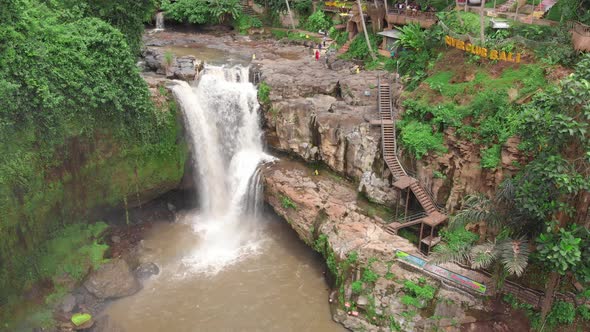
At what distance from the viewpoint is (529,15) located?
25.0m

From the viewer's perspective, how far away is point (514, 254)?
14773mm

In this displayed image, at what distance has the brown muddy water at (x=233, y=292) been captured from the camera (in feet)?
61.0

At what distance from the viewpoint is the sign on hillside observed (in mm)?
20234

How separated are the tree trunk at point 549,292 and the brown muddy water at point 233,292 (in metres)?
7.49

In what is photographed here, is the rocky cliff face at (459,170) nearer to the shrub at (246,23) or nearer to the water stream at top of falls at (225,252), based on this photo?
the water stream at top of falls at (225,252)

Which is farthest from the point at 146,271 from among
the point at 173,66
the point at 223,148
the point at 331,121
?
the point at 173,66

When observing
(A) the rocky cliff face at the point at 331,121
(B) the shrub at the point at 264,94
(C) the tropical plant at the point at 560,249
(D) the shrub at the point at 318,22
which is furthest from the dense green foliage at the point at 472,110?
(D) the shrub at the point at 318,22

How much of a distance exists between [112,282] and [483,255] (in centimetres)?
1537

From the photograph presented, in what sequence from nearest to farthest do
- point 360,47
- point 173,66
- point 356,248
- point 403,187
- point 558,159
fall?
1. point 558,159
2. point 356,248
3. point 403,187
4. point 173,66
5. point 360,47

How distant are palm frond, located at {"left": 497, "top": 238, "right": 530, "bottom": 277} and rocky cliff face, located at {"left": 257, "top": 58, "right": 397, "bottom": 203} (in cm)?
636

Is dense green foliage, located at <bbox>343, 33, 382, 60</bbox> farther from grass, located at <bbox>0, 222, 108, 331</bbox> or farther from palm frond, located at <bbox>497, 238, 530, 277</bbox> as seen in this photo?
grass, located at <bbox>0, 222, 108, 331</bbox>

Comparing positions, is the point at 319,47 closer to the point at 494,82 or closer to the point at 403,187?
the point at 494,82

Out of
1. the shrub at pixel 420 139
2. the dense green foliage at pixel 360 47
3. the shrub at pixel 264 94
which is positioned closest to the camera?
the shrub at pixel 420 139

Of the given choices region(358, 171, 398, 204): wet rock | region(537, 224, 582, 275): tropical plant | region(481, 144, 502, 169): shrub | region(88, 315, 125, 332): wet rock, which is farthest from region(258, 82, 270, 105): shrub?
region(537, 224, 582, 275): tropical plant
